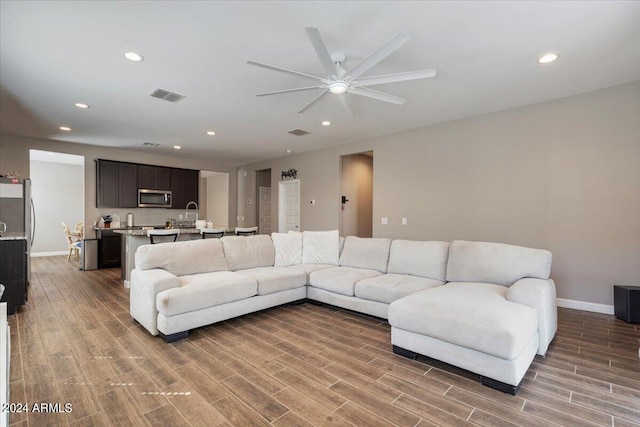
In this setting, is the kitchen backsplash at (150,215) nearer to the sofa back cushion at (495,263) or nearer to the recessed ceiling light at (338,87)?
the recessed ceiling light at (338,87)

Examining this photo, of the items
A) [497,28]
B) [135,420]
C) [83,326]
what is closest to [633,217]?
[497,28]

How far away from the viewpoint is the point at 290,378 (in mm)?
2301

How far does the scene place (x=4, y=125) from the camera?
5219 millimetres

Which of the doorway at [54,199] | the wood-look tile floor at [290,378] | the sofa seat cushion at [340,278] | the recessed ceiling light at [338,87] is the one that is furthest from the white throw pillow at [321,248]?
the doorway at [54,199]

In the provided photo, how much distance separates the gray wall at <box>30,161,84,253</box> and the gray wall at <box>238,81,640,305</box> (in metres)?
9.42

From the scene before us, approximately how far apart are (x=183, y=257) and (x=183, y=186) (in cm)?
524

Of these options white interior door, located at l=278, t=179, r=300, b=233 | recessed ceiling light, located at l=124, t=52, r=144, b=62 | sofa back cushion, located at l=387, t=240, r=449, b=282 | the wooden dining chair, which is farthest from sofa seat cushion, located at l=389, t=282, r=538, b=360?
the wooden dining chair

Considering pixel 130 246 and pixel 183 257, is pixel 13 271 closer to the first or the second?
pixel 130 246

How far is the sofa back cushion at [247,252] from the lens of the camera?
13.6ft

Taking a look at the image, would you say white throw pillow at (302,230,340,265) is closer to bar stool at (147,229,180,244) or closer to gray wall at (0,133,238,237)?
bar stool at (147,229,180,244)

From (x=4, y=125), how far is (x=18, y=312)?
359cm

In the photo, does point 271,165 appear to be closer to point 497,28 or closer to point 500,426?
point 497,28

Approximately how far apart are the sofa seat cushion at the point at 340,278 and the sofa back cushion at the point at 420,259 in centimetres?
32

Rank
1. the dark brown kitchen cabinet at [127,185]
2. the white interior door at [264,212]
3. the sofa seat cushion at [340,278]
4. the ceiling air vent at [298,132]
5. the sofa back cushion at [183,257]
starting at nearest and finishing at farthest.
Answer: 1. the sofa back cushion at [183,257]
2. the sofa seat cushion at [340,278]
3. the ceiling air vent at [298,132]
4. the dark brown kitchen cabinet at [127,185]
5. the white interior door at [264,212]
